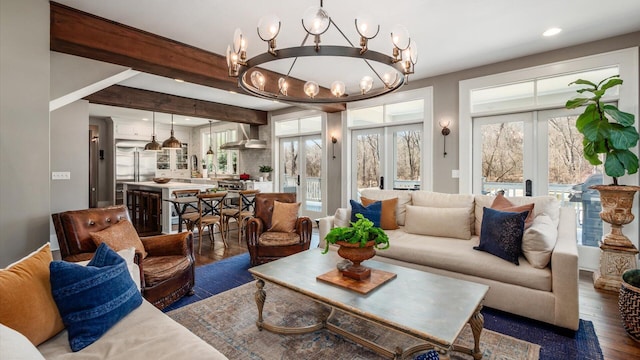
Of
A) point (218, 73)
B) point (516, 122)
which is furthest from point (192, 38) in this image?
point (516, 122)

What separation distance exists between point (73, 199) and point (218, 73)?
3.42 m

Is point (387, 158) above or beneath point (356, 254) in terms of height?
above

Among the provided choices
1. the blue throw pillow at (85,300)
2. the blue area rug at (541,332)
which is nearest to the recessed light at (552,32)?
the blue area rug at (541,332)

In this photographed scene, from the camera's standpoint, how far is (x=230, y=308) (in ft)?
8.82

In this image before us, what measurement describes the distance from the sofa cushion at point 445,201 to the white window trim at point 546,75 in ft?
3.38

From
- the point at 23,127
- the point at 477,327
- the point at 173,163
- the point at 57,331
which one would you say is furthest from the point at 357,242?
the point at 173,163

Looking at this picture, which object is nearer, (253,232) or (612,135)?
(612,135)

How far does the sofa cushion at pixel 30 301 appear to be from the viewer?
4.24 feet

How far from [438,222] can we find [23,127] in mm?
3978

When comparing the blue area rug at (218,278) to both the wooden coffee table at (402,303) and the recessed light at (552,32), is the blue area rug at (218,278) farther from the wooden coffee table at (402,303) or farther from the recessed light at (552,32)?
the recessed light at (552,32)

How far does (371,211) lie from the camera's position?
3.65 meters

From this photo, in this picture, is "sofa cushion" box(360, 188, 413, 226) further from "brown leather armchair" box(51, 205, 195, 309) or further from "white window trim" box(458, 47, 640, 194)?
"brown leather armchair" box(51, 205, 195, 309)

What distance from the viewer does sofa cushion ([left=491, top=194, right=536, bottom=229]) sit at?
287cm

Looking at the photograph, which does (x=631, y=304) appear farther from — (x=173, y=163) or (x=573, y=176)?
(x=173, y=163)
